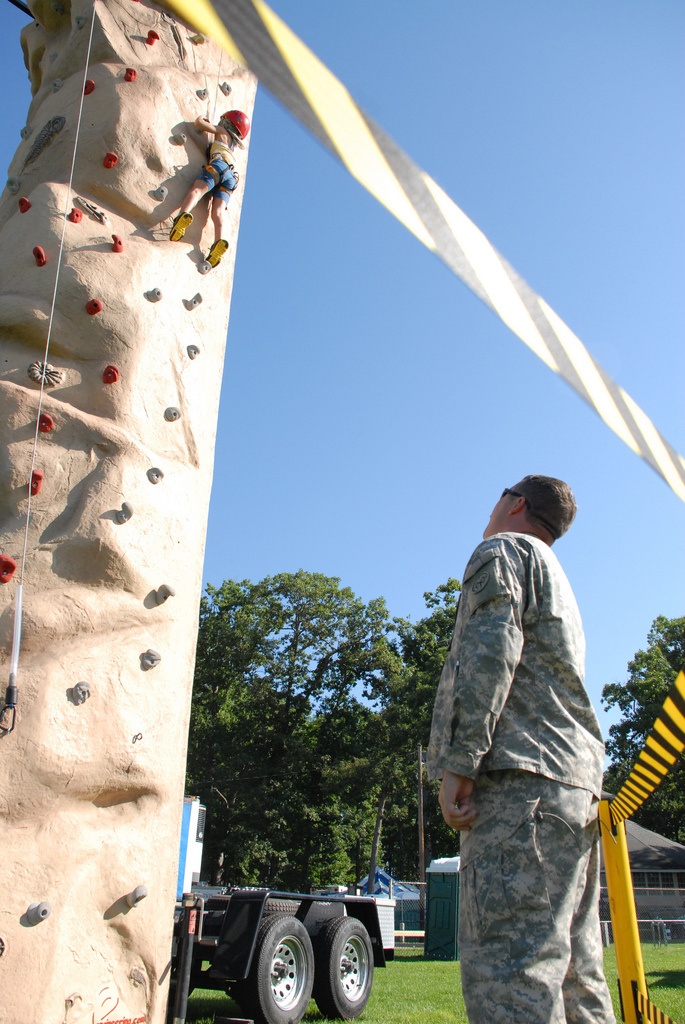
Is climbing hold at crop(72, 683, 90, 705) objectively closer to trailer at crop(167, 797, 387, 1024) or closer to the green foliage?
trailer at crop(167, 797, 387, 1024)

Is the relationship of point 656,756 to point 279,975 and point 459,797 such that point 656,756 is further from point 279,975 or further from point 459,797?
point 279,975

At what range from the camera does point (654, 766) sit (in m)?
4.58

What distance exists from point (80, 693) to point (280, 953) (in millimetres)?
4753

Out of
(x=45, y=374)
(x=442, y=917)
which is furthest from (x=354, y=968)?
(x=442, y=917)

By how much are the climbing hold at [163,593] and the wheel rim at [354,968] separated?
5.31 m

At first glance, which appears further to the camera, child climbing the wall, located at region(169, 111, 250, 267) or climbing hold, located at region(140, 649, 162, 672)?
child climbing the wall, located at region(169, 111, 250, 267)

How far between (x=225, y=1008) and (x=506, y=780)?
264 inches

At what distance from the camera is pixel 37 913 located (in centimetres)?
273

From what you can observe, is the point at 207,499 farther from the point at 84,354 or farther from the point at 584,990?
the point at 584,990

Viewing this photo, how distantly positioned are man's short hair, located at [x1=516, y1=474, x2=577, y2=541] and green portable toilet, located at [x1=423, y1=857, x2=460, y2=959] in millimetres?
14998

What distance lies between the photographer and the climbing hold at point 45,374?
3484mm

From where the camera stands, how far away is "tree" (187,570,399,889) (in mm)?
38344

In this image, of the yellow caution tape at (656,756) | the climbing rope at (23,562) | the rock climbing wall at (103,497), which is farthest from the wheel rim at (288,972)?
the climbing rope at (23,562)

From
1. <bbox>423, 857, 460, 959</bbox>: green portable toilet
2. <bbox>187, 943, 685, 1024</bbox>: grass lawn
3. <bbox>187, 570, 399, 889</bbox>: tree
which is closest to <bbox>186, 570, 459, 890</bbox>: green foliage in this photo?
<bbox>187, 570, 399, 889</bbox>: tree
